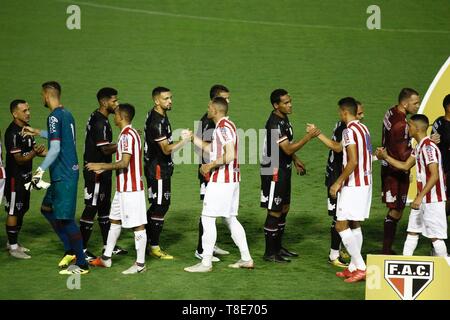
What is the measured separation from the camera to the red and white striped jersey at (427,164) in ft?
35.0

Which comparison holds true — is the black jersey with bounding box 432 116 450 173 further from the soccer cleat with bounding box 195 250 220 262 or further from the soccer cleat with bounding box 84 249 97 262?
the soccer cleat with bounding box 84 249 97 262

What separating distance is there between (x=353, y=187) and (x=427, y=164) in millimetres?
894

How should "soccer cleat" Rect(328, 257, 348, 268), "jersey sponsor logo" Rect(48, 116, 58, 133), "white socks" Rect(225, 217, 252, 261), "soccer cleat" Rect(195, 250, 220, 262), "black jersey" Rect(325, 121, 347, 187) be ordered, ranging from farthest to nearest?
"black jersey" Rect(325, 121, 347, 187) → "soccer cleat" Rect(195, 250, 220, 262) → "soccer cleat" Rect(328, 257, 348, 268) → "white socks" Rect(225, 217, 252, 261) → "jersey sponsor logo" Rect(48, 116, 58, 133)

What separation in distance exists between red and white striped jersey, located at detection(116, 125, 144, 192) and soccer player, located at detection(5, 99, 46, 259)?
1.33 metres

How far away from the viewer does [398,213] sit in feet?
38.8

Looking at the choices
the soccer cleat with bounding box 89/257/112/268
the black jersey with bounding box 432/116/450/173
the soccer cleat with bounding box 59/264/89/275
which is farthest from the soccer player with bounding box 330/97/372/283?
the soccer cleat with bounding box 59/264/89/275

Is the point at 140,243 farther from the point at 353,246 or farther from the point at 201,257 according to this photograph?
the point at 353,246

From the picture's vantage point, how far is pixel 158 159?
1172cm

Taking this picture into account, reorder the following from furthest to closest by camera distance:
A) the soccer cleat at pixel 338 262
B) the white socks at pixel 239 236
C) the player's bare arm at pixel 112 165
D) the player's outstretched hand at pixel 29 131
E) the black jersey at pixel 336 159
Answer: the black jersey at pixel 336 159
the soccer cleat at pixel 338 262
the player's outstretched hand at pixel 29 131
the white socks at pixel 239 236
the player's bare arm at pixel 112 165

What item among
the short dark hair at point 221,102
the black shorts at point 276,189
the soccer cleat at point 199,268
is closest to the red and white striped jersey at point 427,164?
the black shorts at point 276,189

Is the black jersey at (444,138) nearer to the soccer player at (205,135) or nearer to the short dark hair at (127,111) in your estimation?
the soccer player at (205,135)

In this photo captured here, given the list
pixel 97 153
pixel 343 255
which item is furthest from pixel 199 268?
pixel 343 255

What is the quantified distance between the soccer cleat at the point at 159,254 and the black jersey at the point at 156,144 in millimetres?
948

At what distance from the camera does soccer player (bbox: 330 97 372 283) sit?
1074 centimetres
